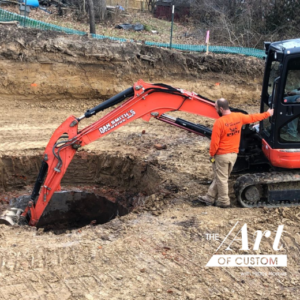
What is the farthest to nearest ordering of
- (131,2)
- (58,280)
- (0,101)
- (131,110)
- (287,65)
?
(131,2)
(0,101)
(131,110)
(287,65)
(58,280)

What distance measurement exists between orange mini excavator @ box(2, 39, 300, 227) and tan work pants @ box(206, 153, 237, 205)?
0.23m

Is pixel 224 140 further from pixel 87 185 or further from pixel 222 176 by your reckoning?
pixel 87 185

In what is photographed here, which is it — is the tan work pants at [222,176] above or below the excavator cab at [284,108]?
below

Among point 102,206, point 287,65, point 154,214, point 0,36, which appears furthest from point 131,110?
point 0,36

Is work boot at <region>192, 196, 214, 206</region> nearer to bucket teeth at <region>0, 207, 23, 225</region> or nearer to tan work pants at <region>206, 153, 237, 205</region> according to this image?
tan work pants at <region>206, 153, 237, 205</region>

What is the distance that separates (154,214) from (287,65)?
3.00 metres

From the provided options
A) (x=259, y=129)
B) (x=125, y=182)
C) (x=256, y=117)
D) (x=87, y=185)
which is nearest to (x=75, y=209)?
(x=87, y=185)

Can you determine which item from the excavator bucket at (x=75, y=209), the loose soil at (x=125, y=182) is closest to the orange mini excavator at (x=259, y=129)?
the loose soil at (x=125, y=182)

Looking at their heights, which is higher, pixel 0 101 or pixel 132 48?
pixel 132 48

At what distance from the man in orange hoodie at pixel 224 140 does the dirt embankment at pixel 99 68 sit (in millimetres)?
7260

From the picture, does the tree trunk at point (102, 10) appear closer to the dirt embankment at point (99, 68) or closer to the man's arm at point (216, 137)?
the dirt embankment at point (99, 68)

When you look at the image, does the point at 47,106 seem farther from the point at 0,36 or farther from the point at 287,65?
the point at 287,65

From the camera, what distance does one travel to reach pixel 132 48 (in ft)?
42.5

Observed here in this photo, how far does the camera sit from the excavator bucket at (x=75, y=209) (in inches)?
347
